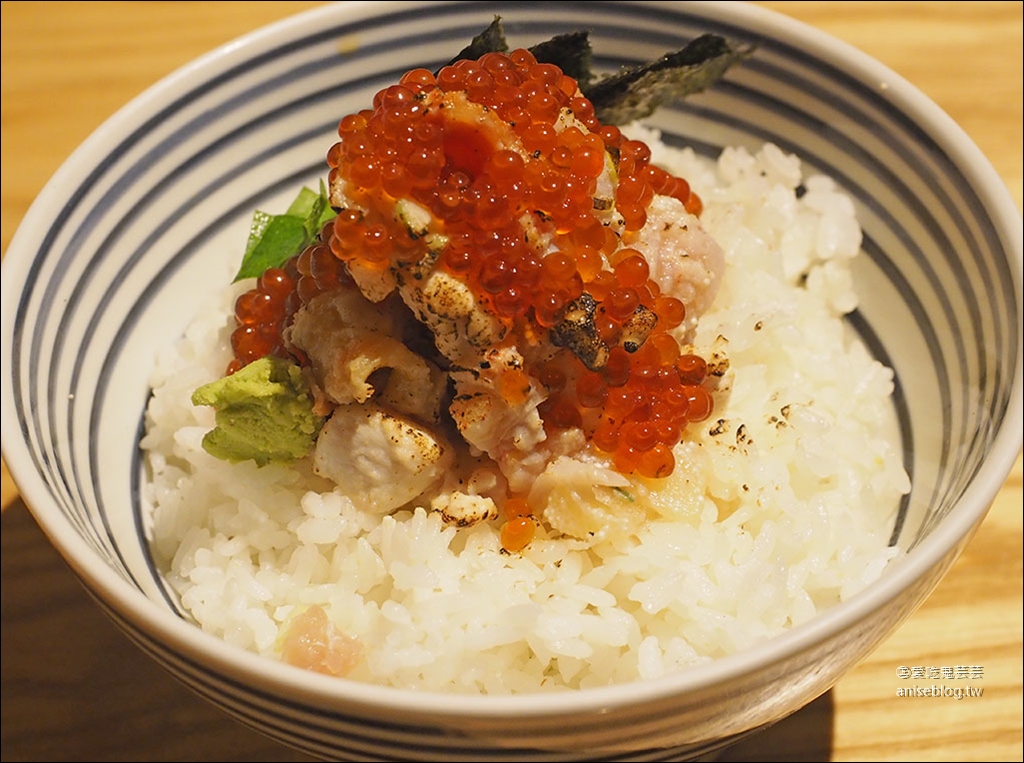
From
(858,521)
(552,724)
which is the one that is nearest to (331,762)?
(552,724)

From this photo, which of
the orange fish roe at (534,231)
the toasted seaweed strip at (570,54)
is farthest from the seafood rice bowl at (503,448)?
the toasted seaweed strip at (570,54)

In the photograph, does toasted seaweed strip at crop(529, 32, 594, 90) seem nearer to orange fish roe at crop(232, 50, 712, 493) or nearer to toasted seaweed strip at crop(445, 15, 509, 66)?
toasted seaweed strip at crop(445, 15, 509, 66)

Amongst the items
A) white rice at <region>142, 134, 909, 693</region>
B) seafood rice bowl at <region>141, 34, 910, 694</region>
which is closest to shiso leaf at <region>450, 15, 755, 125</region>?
seafood rice bowl at <region>141, 34, 910, 694</region>

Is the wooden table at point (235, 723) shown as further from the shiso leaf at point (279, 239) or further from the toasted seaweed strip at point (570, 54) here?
the toasted seaweed strip at point (570, 54)

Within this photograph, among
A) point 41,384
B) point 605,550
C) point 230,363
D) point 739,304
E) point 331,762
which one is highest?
point 739,304

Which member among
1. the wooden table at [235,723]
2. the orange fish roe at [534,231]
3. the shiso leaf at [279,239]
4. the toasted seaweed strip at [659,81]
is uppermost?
the toasted seaweed strip at [659,81]

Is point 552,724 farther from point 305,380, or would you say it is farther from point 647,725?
point 305,380
